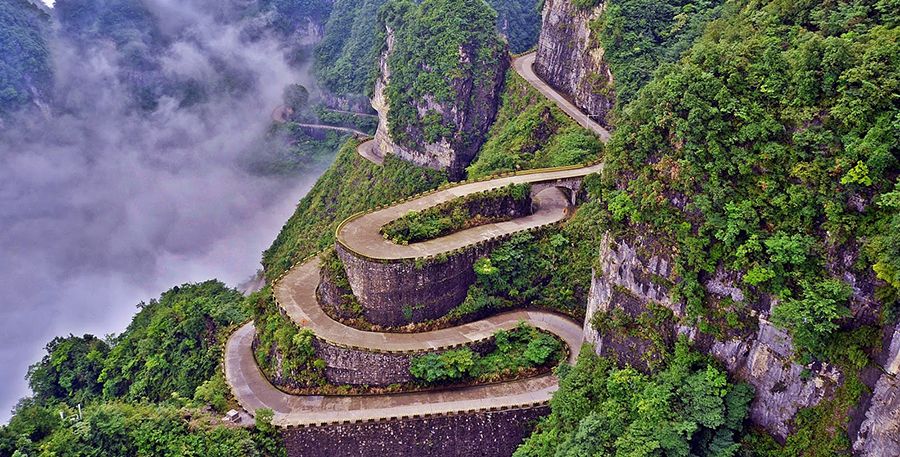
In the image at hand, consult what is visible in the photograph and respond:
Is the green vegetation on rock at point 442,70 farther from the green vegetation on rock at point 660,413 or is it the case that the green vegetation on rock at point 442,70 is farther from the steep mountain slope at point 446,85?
the green vegetation on rock at point 660,413

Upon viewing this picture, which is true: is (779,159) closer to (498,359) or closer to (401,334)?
(498,359)

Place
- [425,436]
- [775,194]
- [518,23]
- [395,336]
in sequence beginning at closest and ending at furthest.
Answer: [775,194] < [425,436] < [395,336] < [518,23]

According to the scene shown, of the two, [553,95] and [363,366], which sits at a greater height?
[553,95]

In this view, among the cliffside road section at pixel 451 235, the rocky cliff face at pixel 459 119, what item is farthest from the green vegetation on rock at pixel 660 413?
the rocky cliff face at pixel 459 119

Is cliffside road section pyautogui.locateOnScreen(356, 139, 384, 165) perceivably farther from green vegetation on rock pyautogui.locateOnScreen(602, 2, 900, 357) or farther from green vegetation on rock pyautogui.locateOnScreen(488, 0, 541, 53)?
green vegetation on rock pyautogui.locateOnScreen(602, 2, 900, 357)

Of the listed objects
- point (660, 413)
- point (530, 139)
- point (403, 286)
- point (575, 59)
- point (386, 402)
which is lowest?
point (386, 402)

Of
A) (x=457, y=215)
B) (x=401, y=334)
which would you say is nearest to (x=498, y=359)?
(x=401, y=334)

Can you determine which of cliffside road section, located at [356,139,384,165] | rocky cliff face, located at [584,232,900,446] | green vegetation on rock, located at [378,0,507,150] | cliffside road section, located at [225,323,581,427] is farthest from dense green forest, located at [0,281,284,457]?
cliffside road section, located at [356,139,384,165]
